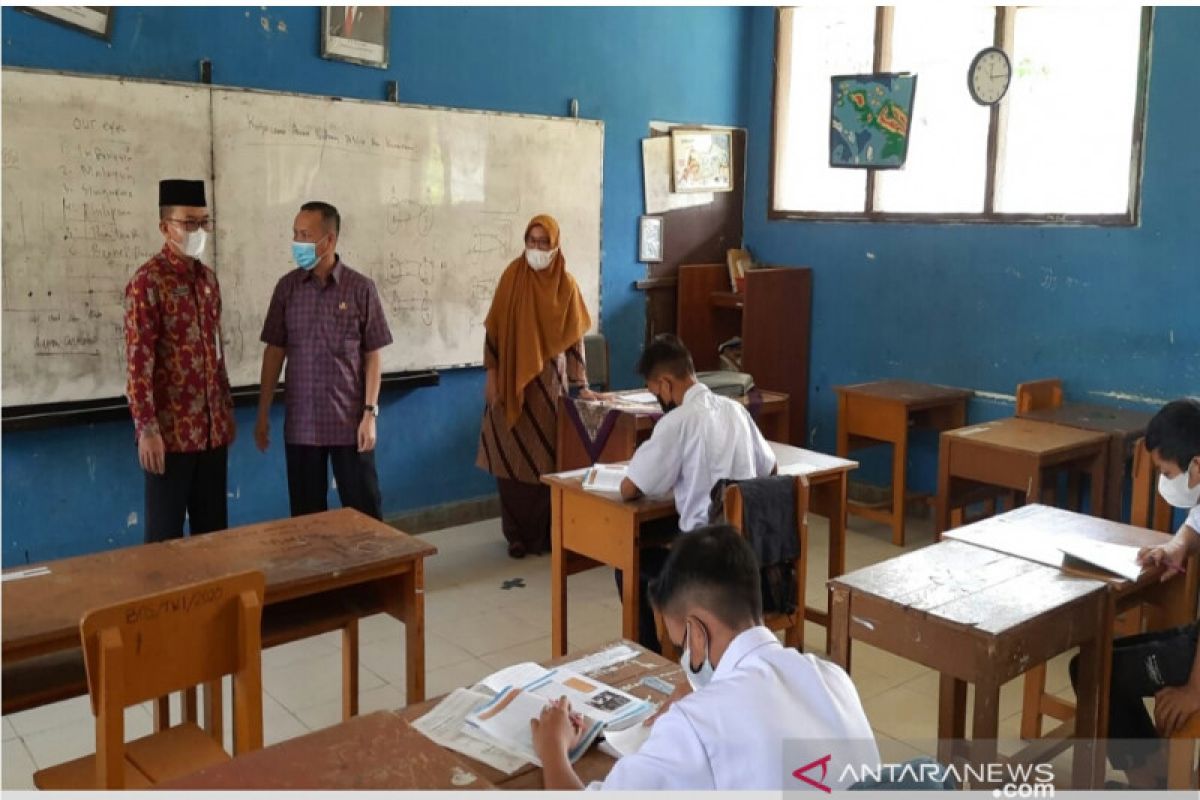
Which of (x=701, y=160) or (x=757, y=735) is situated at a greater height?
(x=701, y=160)

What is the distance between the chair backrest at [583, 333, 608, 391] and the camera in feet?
18.7

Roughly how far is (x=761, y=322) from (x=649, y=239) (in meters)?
0.80

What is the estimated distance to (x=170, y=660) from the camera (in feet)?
6.43

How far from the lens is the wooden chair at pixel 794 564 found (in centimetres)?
308

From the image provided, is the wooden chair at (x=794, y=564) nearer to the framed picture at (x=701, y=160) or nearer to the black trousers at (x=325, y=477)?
the black trousers at (x=325, y=477)

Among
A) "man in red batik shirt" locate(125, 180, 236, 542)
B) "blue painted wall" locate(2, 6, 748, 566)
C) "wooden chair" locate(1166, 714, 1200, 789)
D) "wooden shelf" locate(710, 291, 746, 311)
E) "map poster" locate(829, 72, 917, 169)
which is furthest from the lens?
"wooden shelf" locate(710, 291, 746, 311)

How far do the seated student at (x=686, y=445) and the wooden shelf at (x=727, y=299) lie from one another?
280 cm

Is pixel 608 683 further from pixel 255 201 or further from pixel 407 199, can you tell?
pixel 407 199

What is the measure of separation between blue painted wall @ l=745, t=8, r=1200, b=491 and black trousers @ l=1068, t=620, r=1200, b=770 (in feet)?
7.81

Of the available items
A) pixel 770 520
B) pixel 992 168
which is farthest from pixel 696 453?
pixel 992 168

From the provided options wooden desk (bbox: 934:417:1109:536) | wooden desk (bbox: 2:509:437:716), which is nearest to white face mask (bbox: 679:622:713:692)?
wooden desk (bbox: 2:509:437:716)

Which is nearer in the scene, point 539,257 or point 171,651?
point 171,651

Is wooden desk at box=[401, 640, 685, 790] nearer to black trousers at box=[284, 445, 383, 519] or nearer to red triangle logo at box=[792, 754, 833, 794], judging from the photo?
red triangle logo at box=[792, 754, 833, 794]

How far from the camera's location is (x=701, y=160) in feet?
20.4
